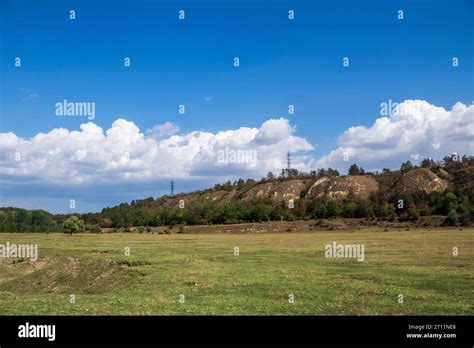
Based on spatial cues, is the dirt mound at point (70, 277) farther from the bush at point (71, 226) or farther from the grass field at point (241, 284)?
the bush at point (71, 226)

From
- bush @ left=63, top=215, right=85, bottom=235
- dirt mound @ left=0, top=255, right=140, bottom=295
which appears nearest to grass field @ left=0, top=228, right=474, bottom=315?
dirt mound @ left=0, top=255, right=140, bottom=295

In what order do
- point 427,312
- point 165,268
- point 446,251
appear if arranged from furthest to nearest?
point 446,251 < point 165,268 < point 427,312

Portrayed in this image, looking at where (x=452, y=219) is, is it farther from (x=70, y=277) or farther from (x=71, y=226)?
(x=70, y=277)

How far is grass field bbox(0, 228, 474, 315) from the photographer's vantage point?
24.7m

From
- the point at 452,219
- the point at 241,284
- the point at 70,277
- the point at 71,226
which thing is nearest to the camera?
the point at 241,284

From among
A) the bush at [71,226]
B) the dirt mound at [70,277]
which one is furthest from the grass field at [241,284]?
the bush at [71,226]

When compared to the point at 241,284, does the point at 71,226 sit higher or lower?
higher

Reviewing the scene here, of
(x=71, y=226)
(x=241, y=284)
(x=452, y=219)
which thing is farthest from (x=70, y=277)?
(x=452, y=219)

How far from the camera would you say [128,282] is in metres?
36.9

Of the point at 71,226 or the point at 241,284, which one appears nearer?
the point at 241,284

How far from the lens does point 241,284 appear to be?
3281 cm
